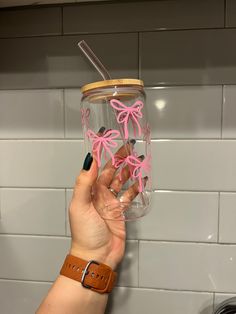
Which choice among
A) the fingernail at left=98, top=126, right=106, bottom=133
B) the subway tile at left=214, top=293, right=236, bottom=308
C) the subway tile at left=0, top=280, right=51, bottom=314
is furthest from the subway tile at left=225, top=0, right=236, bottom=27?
the subway tile at left=0, top=280, right=51, bottom=314

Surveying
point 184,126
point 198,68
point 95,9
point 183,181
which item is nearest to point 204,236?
point 183,181

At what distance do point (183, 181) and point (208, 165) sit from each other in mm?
64

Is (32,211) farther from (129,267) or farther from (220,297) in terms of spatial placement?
(220,297)

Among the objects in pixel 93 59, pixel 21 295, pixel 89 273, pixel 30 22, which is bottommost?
pixel 21 295

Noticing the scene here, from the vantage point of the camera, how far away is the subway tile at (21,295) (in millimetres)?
947

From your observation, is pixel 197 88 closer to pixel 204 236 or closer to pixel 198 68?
pixel 198 68

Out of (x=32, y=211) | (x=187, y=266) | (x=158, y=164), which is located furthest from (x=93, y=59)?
(x=187, y=266)

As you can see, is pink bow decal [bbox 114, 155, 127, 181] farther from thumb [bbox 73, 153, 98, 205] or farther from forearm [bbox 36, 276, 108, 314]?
forearm [bbox 36, 276, 108, 314]

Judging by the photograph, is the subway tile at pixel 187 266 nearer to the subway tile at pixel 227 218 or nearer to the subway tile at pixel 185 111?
the subway tile at pixel 227 218

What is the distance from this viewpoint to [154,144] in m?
0.87

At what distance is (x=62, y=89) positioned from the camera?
89 centimetres

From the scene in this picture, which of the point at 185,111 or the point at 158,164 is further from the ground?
the point at 185,111

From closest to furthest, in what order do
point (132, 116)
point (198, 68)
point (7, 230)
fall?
point (132, 116), point (198, 68), point (7, 230)

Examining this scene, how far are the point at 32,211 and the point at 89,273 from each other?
0.24 meters
